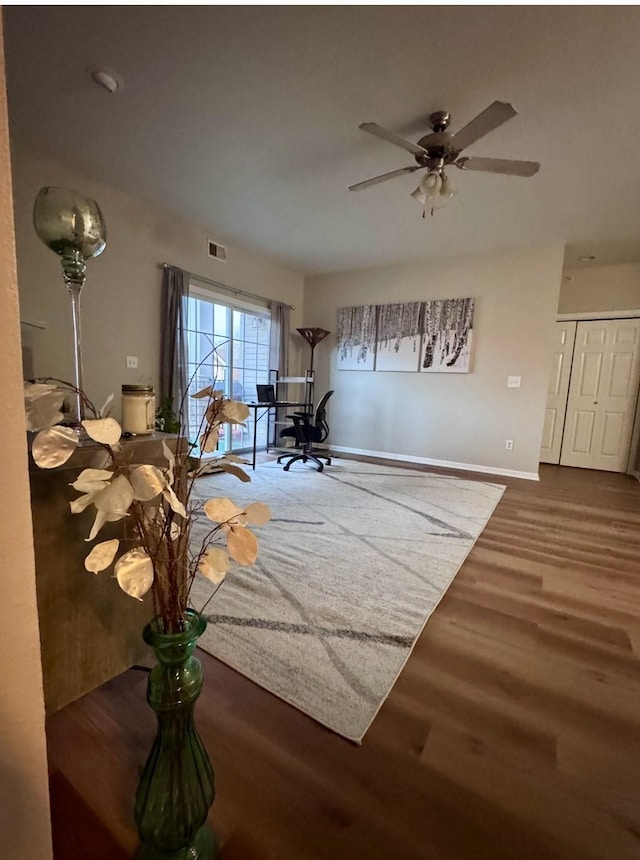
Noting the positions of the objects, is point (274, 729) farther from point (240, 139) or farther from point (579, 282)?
point (579, 282)

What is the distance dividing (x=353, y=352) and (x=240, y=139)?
10.2 ft

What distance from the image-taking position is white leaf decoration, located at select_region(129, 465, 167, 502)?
532 mm

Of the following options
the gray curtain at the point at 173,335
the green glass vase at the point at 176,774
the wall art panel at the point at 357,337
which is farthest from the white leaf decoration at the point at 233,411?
the wall art panel at the point at 357,337

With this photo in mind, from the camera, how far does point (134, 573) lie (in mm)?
565

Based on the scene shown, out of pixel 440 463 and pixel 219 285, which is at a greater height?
pixel 219 285

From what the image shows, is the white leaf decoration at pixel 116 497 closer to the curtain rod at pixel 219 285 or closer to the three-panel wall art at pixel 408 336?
the curtain rod at pixel 219 285

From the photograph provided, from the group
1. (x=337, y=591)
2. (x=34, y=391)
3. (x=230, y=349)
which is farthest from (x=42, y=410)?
(x=230, y=349)

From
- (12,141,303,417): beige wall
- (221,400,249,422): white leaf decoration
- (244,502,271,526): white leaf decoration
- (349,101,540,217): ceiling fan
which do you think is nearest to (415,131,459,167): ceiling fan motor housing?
(349,101,540,217): ceiling fan

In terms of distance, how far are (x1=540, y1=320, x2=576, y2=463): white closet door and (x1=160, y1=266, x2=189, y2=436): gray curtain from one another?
451 cm

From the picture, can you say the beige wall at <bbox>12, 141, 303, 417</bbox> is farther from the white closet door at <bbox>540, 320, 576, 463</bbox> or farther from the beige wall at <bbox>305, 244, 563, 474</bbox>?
the white closet door at <bbox>540, 320, 576, 463</bbox>

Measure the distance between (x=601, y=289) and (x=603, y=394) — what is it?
4.51 feet

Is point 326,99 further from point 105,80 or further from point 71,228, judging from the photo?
point 71,228

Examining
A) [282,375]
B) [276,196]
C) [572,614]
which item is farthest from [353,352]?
[572,614]

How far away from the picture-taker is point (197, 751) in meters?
0.75
